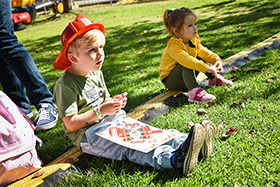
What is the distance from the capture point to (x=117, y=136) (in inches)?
95.7

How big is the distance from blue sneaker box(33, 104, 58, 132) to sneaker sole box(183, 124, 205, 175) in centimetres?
184

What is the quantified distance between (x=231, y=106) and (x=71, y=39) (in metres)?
1.86

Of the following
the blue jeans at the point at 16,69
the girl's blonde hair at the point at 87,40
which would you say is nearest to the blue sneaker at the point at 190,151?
the girl's blonde hair at the point at 87,40

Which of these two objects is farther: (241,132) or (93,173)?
(241,132)

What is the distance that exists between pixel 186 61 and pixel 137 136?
4.20 ft

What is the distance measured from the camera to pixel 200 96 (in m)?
3.20

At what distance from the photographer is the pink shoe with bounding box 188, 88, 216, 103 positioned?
3191mm

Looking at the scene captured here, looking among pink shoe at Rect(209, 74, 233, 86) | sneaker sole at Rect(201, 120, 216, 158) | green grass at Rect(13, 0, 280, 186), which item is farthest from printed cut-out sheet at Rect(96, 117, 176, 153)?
pink shoe at Rect(209, 74, 233, 86)

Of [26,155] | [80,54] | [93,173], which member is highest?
[80,54]

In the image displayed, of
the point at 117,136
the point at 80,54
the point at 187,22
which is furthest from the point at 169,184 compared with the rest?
the point at 187,22

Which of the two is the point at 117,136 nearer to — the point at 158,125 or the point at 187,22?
the point at 158,125

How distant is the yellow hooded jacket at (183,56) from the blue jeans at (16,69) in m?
1.58

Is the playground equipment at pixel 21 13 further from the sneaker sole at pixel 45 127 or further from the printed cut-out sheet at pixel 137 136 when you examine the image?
the printed cut-out sheet at pixel 137 136

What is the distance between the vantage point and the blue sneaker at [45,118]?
3209 millimetres
